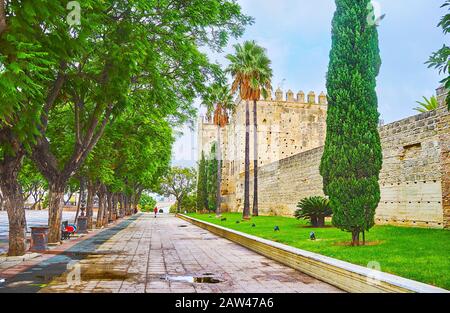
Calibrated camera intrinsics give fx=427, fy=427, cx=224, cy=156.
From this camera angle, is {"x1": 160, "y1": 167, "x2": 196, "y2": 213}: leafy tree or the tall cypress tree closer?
the tall cypress tree

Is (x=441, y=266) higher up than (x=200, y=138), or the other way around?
(x=200, y=138)

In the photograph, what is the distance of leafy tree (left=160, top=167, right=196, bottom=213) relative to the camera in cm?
7900

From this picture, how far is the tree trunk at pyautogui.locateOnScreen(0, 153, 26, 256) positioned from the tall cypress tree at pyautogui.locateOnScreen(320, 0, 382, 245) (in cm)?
904

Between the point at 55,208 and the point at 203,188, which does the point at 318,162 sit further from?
the point at 203,188

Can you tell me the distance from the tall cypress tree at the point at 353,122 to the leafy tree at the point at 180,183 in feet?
219

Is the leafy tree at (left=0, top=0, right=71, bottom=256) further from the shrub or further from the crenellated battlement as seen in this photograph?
the crenellated battlement

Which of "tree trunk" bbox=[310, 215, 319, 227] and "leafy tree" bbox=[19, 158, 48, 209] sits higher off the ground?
"leafy tree" bbox=[19, 158, 48, 209]

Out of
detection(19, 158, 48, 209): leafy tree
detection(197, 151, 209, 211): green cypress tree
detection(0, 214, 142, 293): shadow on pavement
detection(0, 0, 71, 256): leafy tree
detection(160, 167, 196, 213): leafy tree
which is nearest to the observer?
detection(0, 0, 71, 256): leafy tree

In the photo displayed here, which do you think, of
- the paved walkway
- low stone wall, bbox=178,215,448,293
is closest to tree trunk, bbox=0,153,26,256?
the paved walkway

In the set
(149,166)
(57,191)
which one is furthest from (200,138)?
Result: (57,191)

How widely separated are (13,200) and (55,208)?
12.1ft
